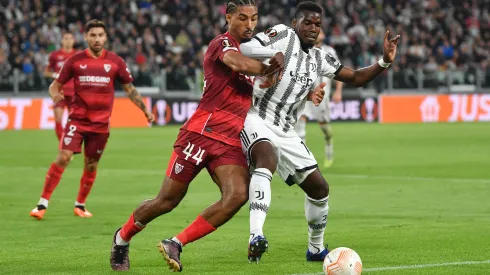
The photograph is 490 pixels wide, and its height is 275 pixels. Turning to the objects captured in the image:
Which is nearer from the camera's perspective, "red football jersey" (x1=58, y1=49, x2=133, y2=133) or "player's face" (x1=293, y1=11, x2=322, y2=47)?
"player's face" (x1=293, y1=11, x2=322, y2=47)

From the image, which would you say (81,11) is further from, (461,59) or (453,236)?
(453,236)

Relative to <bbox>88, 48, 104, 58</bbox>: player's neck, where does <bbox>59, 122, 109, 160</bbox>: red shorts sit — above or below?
below

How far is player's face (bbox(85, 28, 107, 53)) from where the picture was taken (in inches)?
472

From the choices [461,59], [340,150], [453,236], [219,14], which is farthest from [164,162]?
[461,59]

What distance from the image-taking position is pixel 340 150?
22.2 metres

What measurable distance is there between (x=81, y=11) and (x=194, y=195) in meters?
21.2

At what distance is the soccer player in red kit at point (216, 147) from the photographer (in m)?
7.55

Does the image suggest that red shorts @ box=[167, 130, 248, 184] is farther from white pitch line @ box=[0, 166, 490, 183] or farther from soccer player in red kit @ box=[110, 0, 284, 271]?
white pitch line @ box=[0, 166, 490, 183]

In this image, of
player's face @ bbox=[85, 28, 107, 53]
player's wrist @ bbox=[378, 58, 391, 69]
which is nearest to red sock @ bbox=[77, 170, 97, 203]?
player's face @ bbox=[85, 28, 107, 53]

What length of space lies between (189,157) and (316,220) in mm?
1388

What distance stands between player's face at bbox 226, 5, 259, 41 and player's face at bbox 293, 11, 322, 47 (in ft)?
2.11

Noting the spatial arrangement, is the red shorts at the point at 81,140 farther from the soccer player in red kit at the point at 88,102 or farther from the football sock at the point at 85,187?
the football sock at the point at 85,187

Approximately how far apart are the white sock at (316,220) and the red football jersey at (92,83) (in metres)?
4.38

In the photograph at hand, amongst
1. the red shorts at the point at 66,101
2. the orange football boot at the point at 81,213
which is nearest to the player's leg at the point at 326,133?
the red shorts at the point at 66,101
